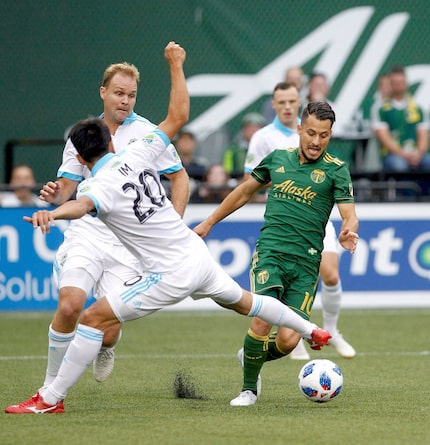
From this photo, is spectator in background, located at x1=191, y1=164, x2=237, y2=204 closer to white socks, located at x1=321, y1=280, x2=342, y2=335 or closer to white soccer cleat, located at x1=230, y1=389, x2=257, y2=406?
white socks, located at x1=321, y1=280, x2=342, y2=335

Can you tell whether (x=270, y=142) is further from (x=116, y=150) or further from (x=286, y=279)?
(x=286, y=279)

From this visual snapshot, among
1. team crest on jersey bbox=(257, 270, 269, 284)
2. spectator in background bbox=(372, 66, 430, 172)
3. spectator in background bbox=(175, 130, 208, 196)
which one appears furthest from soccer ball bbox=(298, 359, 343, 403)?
spectator in background bbox=(372, 66, 430, 172)

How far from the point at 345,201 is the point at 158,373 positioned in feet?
7.73

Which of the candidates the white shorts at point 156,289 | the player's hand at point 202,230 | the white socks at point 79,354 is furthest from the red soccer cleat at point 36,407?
the player's hand at point 202,230

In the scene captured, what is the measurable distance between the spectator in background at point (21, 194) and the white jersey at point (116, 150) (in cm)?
572

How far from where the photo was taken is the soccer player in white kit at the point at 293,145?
9.98 m

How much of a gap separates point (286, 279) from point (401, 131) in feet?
27.5

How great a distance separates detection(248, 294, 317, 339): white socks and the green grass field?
0.50 m

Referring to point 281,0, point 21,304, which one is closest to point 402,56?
point 281,0

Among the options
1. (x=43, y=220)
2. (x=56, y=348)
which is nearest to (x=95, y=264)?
(x=56, y=348)

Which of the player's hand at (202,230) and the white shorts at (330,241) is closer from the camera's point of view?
the player's hand at (202,230)

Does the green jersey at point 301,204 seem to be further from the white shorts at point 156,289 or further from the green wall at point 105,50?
the green wall at point 105,50

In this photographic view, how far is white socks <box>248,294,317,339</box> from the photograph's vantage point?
701 centimetres

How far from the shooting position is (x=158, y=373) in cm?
898
